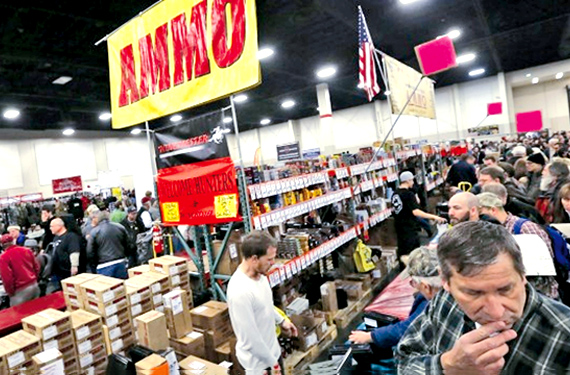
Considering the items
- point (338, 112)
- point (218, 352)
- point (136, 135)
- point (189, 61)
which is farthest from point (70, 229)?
point (338, 112)

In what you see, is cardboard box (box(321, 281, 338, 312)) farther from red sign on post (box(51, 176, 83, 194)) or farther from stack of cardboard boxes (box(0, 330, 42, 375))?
red sign on post (box(51, 176, 83, 194))

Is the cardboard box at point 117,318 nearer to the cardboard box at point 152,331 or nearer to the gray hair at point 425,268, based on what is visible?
the cardboard box at point 152,331

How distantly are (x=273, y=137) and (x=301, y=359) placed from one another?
78.4 ft

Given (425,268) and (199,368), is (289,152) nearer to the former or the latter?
(199,368)

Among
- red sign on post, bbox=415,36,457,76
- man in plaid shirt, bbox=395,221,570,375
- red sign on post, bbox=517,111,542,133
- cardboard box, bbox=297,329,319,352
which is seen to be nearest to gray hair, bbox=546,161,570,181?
red sign on post, bbox=415,36,457,76

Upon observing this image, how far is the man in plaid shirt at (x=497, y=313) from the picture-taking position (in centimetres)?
94

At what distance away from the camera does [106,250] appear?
5.33m

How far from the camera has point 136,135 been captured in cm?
2216

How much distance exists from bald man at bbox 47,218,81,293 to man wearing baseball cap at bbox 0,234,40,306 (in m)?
0.33

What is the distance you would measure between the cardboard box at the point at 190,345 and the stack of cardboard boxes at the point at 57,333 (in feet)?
2.76

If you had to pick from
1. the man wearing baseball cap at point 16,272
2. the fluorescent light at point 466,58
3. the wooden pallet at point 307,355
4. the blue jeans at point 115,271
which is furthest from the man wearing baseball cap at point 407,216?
the fluorescent light at point 466,58

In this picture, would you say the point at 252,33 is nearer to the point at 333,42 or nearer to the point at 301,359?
the point at 301,359

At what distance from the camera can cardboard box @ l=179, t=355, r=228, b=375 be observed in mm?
2785

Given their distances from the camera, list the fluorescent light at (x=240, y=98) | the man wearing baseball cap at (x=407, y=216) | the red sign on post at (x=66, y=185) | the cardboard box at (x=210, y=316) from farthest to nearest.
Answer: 1. the red sign on post at (x=66, y=185)
2. the fluorescent light at (x=240, y=98)
3. the man wearing baseball cap at (x=407, y=216)
4. the cardboard box at (x=210, y=316)
